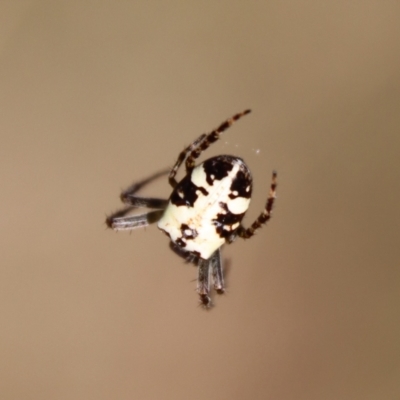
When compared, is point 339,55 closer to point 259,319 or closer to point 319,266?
point 319,266

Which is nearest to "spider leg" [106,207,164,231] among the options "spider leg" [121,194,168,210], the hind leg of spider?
"spider leg" [121,194,168,210]

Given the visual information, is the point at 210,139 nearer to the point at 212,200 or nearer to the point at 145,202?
the point at 212,200

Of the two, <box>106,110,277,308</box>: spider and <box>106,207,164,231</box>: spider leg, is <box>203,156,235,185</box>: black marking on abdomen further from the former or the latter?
<box>106,207,164,231</box>: spider leg

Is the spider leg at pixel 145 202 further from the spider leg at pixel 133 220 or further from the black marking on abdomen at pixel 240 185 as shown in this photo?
the black marking on abdomen at pixel 240 185

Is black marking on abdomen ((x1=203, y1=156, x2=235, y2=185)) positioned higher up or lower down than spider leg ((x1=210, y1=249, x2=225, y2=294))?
higher up

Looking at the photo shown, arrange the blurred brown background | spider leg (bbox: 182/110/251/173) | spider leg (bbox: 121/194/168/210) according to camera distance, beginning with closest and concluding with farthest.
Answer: spider leg (bbox: 182/110/251/173) < spider leg (bbox: 121/194/168/210) < the blurred brown background

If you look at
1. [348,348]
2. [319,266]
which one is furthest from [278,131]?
[348,348]

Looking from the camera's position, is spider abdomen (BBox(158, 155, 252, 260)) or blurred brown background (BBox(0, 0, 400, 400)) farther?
blurred brown background (BBox(0, 0, 400, 400))
